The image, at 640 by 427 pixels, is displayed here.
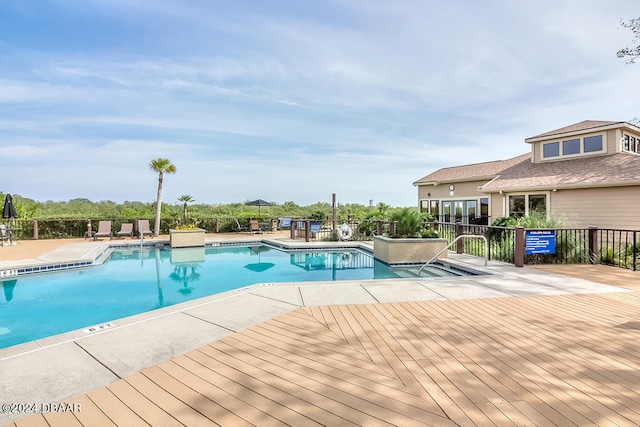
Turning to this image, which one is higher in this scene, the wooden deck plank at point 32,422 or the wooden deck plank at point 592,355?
the wooden deck plank at point 592,355

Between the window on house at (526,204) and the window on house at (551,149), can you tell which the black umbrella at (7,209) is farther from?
the window on house at (551,149)

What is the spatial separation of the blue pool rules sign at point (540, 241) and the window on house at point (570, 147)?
8.64 m

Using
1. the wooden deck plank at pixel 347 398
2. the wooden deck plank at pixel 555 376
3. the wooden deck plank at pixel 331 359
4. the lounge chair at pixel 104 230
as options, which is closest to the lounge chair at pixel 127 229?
the lounge chair at pixel 104 230

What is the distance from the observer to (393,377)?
233 centimetres

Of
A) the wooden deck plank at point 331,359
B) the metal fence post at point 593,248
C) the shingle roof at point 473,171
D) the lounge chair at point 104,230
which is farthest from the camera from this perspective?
the shingle roof at point 473,171

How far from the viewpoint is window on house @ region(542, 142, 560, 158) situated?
1407 centimetres

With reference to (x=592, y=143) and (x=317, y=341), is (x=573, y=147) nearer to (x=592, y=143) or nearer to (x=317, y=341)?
(x=592, y=143)

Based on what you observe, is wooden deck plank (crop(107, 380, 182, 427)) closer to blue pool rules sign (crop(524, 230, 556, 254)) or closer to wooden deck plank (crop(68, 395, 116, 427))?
wooden deck plank (crop(68, 395, 116, 427))

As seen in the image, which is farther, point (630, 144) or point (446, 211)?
point (446, 211)

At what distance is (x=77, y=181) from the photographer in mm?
20422

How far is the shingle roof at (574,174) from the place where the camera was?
10.5 metres

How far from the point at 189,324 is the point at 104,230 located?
13.1 m

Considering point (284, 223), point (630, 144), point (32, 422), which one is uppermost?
point (630, 144)

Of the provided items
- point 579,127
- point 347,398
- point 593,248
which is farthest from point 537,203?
point 347,398
